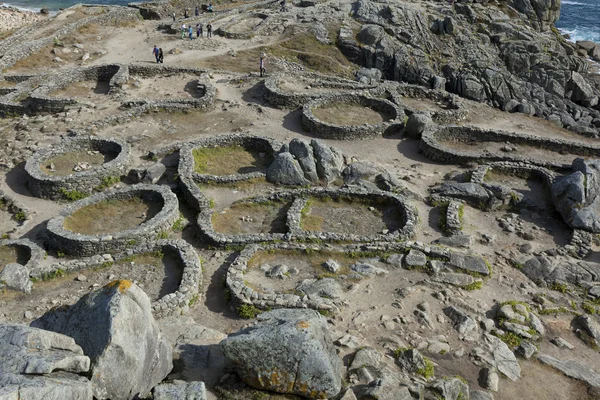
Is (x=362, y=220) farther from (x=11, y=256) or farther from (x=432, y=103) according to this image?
(x=432, y=103)

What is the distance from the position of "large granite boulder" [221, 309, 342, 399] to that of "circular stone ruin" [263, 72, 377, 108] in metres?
24.8

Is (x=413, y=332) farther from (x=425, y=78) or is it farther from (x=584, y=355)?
(x=425, y=78)

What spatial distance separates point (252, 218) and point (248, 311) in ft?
22.9

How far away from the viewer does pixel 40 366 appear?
8898 millimetres

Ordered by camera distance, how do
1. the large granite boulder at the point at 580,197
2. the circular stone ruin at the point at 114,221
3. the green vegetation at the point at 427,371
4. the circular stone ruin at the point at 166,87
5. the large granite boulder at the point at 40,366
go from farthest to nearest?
the circular stone ruin at the point at 166,87 < the large granite boulder at the point at 580,197 < the circular stone ruin at the point at 114,221 < the green vegetation at the point at 427,371 < the large granite boulder at the point at 40,366

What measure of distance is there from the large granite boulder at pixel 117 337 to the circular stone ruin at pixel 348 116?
2102 cm

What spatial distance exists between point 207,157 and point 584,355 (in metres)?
20.4

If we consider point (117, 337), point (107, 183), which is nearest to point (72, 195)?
point (107, 183)

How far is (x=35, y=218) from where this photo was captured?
72.4 feet

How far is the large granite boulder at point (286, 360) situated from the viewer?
11.1 meters

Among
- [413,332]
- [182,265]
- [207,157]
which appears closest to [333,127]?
[207,157]

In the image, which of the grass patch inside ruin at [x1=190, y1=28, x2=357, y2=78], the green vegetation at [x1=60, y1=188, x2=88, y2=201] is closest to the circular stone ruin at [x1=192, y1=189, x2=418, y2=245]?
the green vegetation at [x1=60, y1=188, x2=88, y2=201]

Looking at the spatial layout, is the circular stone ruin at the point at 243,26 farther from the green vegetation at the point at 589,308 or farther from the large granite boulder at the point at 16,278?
the green vegetation at the point at 589,308

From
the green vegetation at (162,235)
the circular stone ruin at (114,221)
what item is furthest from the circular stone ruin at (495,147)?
the green vegetation at (162,235)
